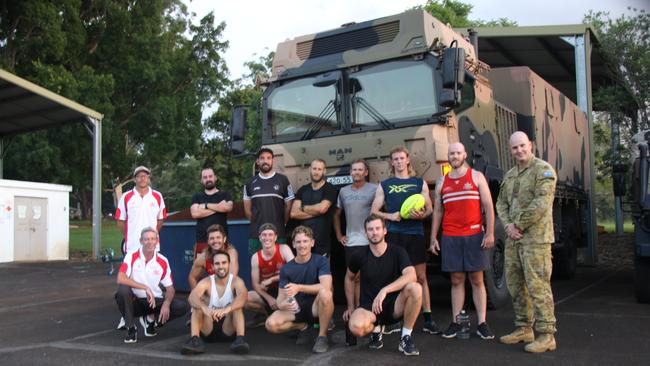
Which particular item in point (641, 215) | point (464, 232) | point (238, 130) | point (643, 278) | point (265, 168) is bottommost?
point (643, 278)

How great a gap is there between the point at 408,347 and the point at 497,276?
273 cm

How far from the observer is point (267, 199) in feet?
21.9

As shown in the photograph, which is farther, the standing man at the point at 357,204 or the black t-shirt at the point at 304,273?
the standing man at the point at 357,204

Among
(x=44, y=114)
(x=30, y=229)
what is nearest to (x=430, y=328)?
(x=30, y=229)

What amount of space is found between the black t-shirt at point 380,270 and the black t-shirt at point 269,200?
4.97 ft

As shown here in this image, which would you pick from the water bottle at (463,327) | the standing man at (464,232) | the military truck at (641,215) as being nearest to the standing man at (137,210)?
the standing man at (464,232)

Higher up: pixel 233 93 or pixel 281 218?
pixel 233 93

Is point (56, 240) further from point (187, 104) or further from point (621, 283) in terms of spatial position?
point (621, 283)

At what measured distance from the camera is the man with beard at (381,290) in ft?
16.8

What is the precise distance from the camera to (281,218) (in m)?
6.73

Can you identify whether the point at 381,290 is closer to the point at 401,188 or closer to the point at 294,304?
the point at 294,304

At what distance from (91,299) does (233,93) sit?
2359cm

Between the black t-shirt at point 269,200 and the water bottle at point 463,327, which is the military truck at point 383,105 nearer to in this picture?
the black t-shirt at point 269,200

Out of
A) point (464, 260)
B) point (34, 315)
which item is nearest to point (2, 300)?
point (34, 315)
